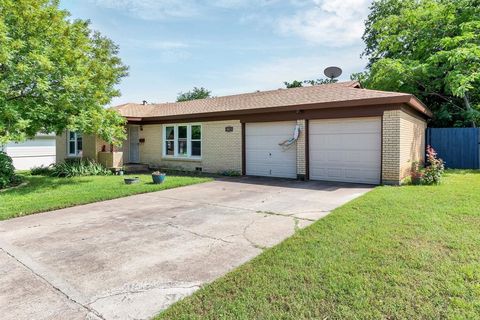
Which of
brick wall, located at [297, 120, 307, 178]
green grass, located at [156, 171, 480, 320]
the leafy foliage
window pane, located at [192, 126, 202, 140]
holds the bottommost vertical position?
green grass, located at [156, 171, 480, 320]

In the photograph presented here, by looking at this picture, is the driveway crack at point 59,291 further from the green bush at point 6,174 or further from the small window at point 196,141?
the small window at point 196,141

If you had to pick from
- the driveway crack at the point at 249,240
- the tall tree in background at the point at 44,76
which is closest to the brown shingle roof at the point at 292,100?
the tall tree in background at the point at 44,76

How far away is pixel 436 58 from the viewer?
15266 mm

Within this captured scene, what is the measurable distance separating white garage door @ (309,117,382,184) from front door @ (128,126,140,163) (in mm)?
10354

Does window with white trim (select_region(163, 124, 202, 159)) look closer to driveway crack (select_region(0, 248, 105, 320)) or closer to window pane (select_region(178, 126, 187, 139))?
window pane (select_region(178, 126, 187, 139))

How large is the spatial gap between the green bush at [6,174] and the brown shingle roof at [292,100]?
20.9ft

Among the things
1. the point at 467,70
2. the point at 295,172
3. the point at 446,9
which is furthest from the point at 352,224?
the point at 446,9

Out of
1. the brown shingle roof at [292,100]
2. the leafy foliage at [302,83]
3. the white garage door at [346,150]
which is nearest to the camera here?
→ the brown shingle roof at [292,100]

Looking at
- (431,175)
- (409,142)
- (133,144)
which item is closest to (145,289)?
(431,175)

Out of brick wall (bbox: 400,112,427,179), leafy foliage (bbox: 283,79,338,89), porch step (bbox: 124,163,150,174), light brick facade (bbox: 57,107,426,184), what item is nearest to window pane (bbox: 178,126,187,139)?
light brick facade (bbox: 57,107,426,184)

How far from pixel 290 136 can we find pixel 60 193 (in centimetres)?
814

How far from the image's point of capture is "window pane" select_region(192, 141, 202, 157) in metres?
14.9

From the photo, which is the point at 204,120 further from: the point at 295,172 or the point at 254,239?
the point at 254,239

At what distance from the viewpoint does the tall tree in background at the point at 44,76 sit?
354 inches
